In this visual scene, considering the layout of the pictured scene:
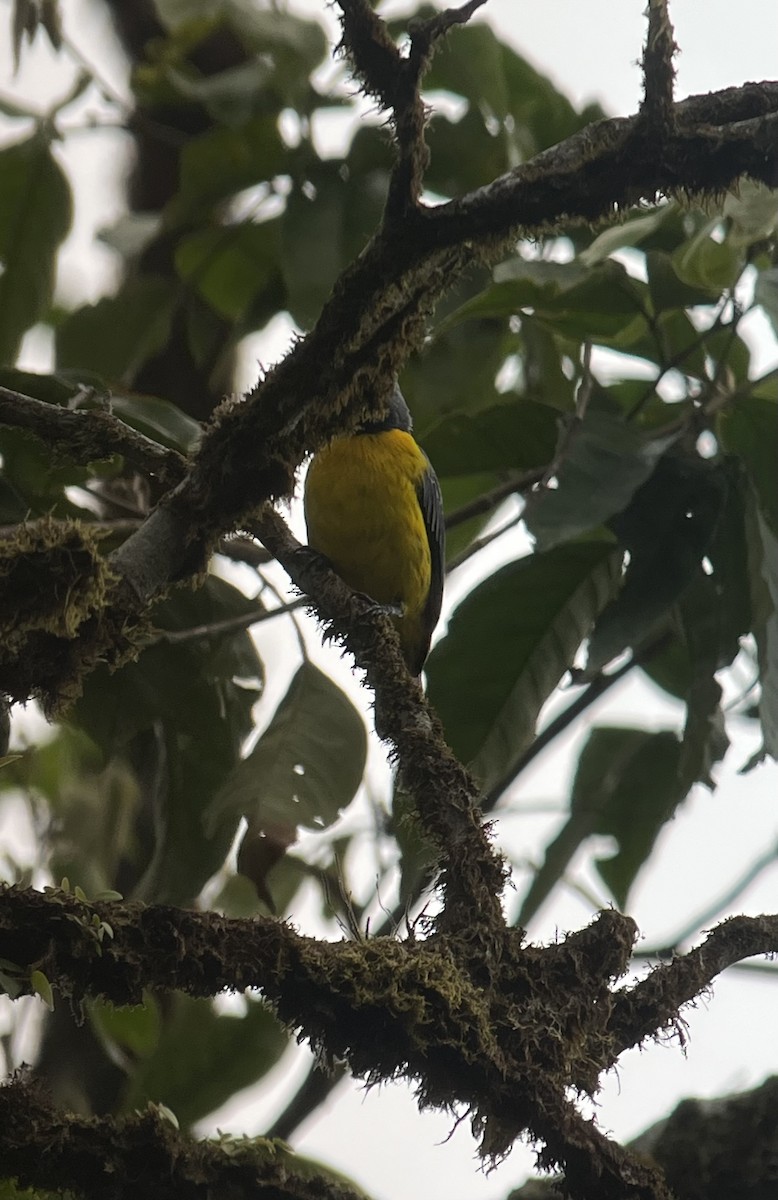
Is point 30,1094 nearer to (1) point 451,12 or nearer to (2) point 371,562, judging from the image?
(1) point 451,12

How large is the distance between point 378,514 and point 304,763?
1284mm

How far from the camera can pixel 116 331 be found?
153 inches

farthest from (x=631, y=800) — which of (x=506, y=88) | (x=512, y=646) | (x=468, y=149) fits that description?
(x=506, y=88)

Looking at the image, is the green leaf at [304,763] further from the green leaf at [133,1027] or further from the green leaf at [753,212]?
the green leaf at [753,212]

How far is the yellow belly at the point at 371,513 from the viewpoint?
3750 mm

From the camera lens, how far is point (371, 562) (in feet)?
12.5

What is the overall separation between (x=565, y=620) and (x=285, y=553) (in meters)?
0.86

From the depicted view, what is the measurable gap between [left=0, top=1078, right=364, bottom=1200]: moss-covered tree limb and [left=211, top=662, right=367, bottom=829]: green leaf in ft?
2.79

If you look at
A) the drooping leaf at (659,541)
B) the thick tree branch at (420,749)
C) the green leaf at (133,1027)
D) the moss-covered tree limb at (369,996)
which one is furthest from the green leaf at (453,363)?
the moss-covered tree limb at (369,996)

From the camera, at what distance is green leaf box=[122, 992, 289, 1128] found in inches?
113

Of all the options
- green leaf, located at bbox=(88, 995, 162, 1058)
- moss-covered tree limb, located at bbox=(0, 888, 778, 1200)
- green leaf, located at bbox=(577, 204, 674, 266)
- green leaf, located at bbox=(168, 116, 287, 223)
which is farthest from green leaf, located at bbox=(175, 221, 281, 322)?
moss-covered tree limb, located at bbox=(0, 888, 778, 1200)

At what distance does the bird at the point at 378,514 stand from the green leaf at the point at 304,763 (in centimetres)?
92

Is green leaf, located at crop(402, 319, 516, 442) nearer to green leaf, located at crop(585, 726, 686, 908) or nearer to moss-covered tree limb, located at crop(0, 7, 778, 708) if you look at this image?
green leaf, located at crop(585, 726, 686, 908)

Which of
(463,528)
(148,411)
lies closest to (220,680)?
(148,411)
